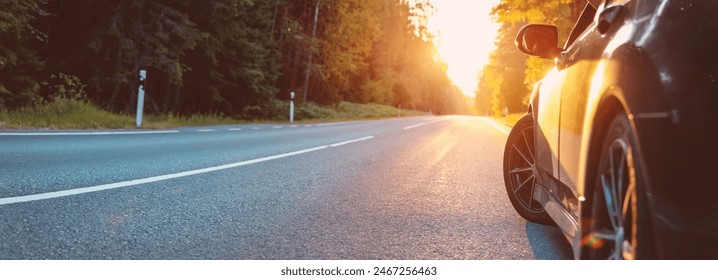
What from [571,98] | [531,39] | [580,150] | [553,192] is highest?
[531,39]

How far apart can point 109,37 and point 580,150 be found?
56.4ft

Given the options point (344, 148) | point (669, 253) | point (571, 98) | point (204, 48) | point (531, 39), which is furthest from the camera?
point (204, 48)

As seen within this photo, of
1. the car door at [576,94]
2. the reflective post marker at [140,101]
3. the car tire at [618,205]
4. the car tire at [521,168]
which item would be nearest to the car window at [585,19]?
Answer: the car door at [576,94]

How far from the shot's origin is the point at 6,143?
24.8ft

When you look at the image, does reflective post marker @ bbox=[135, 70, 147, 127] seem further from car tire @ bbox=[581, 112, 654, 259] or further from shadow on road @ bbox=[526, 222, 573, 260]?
car tire @ bbox=[581, 112, 654, 259]

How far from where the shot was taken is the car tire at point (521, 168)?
145 inches

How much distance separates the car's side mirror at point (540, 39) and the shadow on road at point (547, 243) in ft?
3.52

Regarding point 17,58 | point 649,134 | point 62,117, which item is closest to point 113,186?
point 649,134

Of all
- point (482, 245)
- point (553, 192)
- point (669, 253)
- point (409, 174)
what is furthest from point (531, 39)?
point (409, 174)

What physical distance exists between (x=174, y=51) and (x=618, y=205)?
17.7 m

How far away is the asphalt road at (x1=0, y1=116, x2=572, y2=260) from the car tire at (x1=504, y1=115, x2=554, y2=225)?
5.3 inches

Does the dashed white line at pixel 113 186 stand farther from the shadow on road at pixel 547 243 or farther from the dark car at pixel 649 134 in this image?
the dark car at pixel 649 134

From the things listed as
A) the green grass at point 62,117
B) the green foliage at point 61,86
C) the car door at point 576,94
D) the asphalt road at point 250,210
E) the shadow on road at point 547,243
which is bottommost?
the green grass at point 62,117

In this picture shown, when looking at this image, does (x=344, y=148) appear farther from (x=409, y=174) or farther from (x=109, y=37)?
(x=109, y=37)
